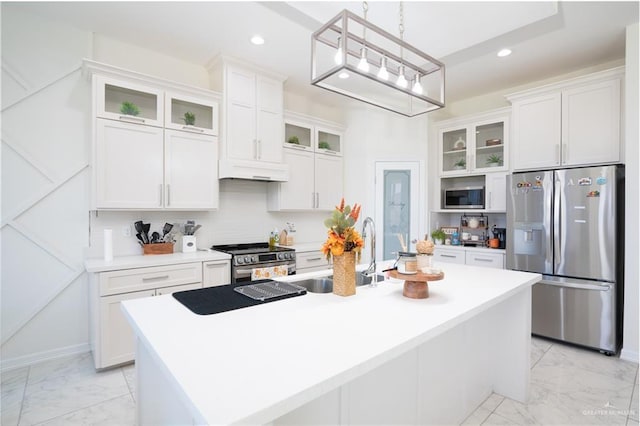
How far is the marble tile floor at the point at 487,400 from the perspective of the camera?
2.05 metres

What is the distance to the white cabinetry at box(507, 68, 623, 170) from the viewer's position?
3080mm

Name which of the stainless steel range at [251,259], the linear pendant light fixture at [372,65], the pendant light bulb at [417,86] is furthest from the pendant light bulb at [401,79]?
the stainless steel range at [251,259]

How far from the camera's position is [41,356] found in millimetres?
2777

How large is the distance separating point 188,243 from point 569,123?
4.13 m

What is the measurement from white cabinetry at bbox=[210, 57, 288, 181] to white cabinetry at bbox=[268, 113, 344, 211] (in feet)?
0.91

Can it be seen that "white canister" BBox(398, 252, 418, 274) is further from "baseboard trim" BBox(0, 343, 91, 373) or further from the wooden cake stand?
"baseboard trim" BBox(0, 343, 91, 373)

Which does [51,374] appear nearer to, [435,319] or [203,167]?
[203,167]

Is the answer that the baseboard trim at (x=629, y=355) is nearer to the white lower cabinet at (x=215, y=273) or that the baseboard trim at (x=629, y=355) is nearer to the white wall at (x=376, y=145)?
the white wall at (x=376, y=145)

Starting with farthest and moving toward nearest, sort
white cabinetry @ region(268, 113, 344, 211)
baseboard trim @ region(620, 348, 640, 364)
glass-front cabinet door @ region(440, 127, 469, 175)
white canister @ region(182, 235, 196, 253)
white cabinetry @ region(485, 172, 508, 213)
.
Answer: glass-front cabinet door @ region(440, 127, 469, 175) → white cabinetry @ region(268, 113, 344, 211) → white cabinetry @ region(485, 172, 508, 213) → white canister @ region(182, 235, 196, 253) → baseboard trim @ region(620, 348, 640, 364)

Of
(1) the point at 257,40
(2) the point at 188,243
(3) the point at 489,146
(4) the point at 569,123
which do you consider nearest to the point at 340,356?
(2) the point at 188,243

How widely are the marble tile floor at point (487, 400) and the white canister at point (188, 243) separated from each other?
3.71 feet

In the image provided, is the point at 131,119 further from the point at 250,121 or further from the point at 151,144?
the point at 250,121

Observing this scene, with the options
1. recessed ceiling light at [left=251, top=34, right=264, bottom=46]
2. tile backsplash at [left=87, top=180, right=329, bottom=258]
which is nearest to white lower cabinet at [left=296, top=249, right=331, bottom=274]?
tile backsplash at [left=87, top=180, right=329, bottom=258]

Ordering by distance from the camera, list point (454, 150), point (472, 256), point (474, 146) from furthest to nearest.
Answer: point (454, 150) → point (474, 146) → point (472, 256)
